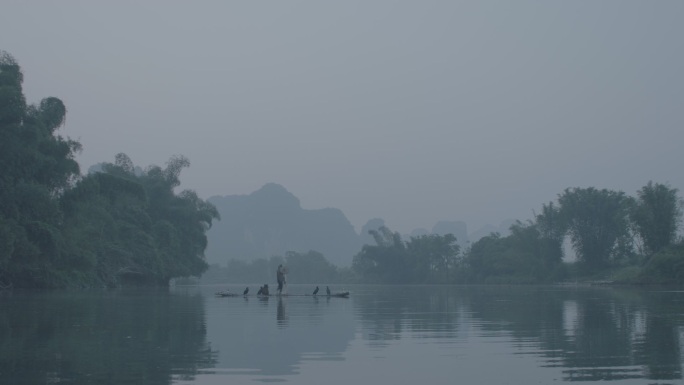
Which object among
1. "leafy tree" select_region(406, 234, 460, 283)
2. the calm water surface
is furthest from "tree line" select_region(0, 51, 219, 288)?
"leafy tree" select_region(406, 234, 460, 283)

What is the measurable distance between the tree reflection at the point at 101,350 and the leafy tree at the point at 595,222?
8184cm

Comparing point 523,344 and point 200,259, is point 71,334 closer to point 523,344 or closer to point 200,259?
point 523,344

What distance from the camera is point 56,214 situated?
41094 mm

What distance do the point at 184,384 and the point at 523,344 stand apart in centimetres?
573

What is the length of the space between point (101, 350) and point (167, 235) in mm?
59401

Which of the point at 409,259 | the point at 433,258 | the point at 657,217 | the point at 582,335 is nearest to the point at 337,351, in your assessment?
the point at 582,335

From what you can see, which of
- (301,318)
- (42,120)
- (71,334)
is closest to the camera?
(71,334)

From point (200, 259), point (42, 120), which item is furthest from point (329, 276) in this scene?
point (42, 120)

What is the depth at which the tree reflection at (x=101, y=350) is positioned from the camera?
8.31 m

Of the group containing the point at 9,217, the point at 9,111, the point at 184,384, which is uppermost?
the point at 9,111

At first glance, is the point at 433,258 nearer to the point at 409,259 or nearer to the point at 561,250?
the point at 409,259

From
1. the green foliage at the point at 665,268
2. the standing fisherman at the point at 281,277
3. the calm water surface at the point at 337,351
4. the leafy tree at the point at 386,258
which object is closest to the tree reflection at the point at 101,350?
the calm water surface at the point at 337,351

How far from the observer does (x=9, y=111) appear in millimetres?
38750

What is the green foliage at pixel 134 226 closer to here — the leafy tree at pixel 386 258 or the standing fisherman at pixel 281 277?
the standing fisherman at pixel 281 277
